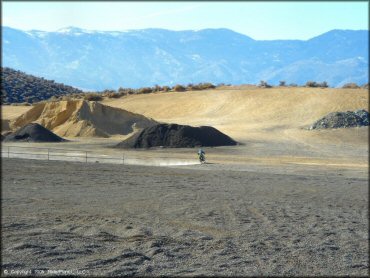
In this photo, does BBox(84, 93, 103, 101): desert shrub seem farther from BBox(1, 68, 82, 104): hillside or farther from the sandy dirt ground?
the sandy dirt ground

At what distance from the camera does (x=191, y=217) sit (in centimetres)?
1656

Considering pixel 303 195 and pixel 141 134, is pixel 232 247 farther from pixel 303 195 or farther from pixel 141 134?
pixel 141 134

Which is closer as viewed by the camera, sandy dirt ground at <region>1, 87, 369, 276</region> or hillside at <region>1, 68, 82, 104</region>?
sandy dirt ground at <region>1, 87, 369, 276</region>

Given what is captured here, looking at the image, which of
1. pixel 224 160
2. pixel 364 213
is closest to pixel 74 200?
pixel 364 213

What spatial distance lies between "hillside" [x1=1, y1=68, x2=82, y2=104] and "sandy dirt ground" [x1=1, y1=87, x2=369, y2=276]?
6545cm

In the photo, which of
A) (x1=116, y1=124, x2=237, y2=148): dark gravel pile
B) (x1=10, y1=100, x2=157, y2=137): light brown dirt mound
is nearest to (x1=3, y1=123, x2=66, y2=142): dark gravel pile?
(x1=10, y1=100, x2=157, y2=137): light brown dirt mound

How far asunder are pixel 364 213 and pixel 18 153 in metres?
26.3

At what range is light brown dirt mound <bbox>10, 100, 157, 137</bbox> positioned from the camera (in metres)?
59.1

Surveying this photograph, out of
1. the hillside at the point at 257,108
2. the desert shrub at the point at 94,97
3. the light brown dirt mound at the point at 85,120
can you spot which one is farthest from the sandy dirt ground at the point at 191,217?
the desert shrub at the point at 94,97

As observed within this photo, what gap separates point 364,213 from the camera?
1888cm

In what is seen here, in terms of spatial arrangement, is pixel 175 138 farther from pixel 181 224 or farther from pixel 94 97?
pixel 94 97

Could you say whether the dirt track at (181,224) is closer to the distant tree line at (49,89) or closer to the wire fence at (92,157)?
the wire fence at (92,157)

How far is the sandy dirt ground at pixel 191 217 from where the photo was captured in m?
11.3

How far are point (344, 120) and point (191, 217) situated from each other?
45251 millimetres
